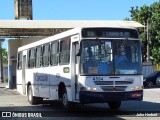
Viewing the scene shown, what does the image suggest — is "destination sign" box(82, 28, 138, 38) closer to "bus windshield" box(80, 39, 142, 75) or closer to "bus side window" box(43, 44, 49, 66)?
"bus windshield" box(80, 39, 142, 75)

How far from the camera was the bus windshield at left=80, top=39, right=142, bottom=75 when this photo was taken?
14516 mm

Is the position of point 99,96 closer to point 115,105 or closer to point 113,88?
point 113,88

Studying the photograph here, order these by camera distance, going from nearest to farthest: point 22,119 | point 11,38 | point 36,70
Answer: point 22,119 < point 36,70 < point 11,38

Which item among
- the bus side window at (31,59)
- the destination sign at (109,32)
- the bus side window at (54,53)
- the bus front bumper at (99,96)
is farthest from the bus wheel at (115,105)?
the bus side window at (31,59)

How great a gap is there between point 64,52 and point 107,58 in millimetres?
2135

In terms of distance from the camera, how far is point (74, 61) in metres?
15.2

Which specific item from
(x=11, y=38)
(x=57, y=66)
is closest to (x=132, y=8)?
(x=11, y=38)

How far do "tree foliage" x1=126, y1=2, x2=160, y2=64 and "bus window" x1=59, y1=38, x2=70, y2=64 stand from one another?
3600 cm

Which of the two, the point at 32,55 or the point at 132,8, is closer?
the point at 32,55

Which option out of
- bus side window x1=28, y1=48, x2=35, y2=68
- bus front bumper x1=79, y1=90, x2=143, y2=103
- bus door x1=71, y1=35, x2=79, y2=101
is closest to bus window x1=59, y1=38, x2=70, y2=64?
bus door x1=71, y1=35, x2=79, y2=101

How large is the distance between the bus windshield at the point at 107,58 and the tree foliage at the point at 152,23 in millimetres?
37043

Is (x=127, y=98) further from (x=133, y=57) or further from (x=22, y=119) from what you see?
(x=22, y=119)

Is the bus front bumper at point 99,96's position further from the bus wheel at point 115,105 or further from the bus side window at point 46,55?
the bus side window at point 46,55

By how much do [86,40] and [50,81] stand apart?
12.1 feet
